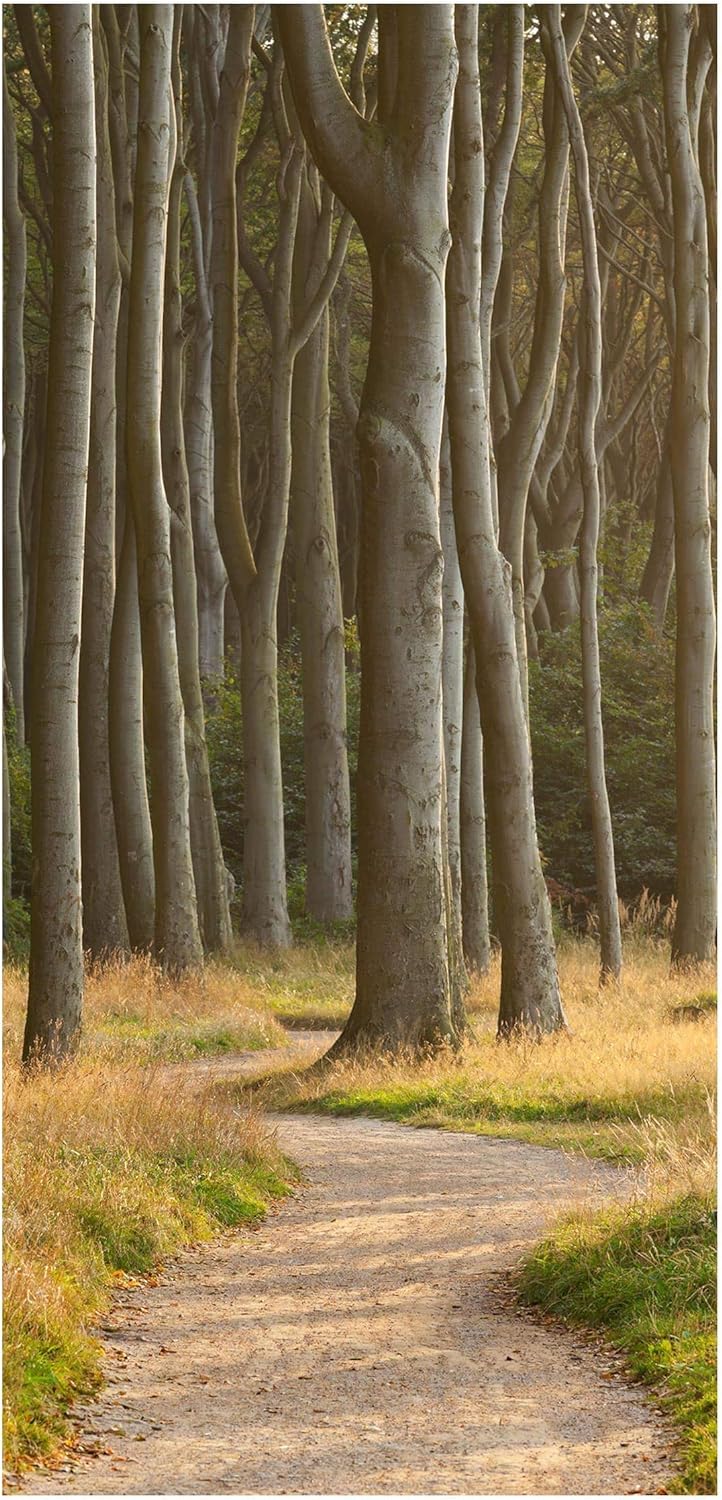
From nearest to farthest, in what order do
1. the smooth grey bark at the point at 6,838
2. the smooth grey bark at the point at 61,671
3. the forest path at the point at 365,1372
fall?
the forest path at the point at 365,1372
the smooth grey bark at the point at 61,671
the smooth grey bark at the point at 6,838

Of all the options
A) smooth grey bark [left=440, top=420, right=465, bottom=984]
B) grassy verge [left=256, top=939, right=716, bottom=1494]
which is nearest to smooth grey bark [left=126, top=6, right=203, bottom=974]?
smooth grey bark [left=440, top=420, right=465, bottom=984]

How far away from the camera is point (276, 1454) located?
482 centimetres

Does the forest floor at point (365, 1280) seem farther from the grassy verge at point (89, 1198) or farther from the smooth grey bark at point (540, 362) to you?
the smooth grey bark at point (540, 362)

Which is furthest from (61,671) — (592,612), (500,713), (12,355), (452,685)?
(12,355)

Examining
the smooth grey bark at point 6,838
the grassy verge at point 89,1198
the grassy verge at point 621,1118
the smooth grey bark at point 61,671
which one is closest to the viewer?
the grassy verge at point 89,1198

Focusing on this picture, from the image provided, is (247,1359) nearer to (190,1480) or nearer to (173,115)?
(190,1480)

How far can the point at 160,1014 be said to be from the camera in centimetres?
1516

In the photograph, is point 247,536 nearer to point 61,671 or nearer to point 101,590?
point 101,590

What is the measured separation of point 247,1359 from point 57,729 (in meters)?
5.90

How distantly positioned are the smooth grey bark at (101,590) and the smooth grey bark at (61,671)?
6.58m

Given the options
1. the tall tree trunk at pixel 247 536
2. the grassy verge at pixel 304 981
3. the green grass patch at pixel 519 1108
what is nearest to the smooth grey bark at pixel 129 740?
the grassy verge at pixel 304 981

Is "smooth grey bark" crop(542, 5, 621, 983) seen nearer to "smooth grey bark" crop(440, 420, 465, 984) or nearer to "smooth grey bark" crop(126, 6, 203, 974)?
"smooth grey bark" crop(440, 420, 465, 984)

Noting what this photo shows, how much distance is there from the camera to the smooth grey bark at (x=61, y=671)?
36.4ft

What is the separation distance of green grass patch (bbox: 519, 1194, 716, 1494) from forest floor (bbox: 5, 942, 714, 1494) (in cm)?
1
